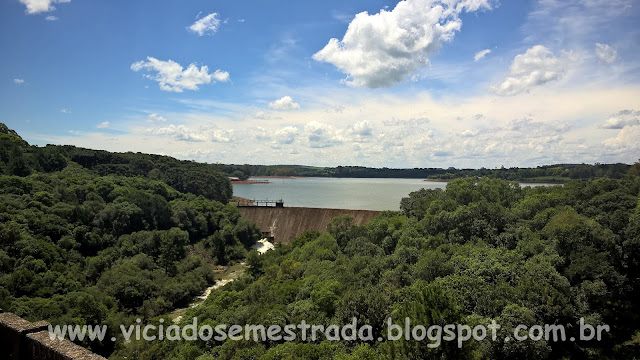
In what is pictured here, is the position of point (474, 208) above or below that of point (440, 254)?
above

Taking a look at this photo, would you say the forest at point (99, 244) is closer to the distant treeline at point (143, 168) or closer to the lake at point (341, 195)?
the distant treeline at point (143, 168)

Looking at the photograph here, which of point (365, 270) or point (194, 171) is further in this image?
point (194, 171)

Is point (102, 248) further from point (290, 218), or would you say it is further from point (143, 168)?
point (143, 168)

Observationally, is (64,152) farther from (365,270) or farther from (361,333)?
(361,333)

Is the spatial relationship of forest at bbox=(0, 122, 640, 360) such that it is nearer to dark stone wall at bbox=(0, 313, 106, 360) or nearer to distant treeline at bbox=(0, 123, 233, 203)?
dark stone wall at bbox=(0, 313, 106, 360)

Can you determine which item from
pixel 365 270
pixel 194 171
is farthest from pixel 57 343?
pixel 194 171

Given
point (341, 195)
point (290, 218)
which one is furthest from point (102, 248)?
point (341, 195)

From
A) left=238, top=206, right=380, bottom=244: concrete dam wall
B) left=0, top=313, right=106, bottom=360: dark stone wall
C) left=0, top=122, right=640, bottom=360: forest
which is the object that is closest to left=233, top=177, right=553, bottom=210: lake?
left=238, top=206, right=380, bottom=244: concrete dam wall
